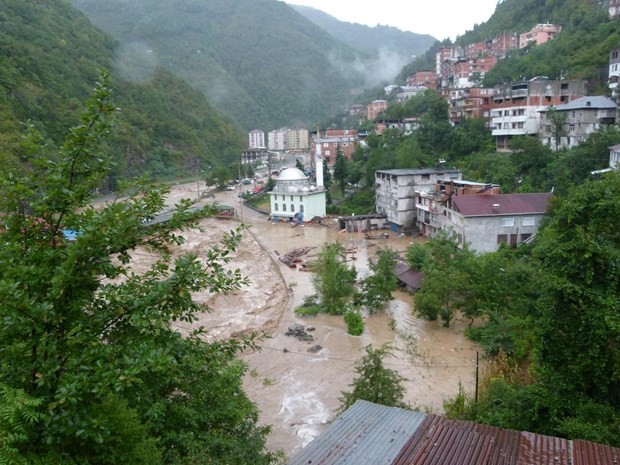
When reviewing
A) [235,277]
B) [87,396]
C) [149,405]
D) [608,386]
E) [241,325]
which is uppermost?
[235,277]

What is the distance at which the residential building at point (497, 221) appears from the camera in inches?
1006

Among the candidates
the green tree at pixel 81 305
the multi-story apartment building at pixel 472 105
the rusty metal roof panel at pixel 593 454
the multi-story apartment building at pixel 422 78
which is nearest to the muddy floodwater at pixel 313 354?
the green tree at pixel 81 305

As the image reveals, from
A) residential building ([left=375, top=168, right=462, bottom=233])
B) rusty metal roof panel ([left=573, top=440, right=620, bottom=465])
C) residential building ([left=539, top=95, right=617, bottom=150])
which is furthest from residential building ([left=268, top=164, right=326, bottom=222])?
rusty metal roof panel ([left=573, top=440, right=620, bottom=465])

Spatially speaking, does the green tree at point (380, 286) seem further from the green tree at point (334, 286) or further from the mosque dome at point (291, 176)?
the mosque dome at point (291, 176)

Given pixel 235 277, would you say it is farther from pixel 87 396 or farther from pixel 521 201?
pixel 521 201

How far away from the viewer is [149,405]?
5102mm

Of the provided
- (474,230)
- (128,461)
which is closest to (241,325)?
(474,230)

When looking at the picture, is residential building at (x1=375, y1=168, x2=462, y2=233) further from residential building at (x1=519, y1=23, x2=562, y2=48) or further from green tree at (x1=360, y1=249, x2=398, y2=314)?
residential building at (x1=519, y1=23, x2=562, y2=48)

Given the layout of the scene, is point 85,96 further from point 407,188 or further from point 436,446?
point 436,446

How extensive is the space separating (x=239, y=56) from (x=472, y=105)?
132 meters

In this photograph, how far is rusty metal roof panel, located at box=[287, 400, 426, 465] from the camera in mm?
5895

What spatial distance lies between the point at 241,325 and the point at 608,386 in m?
14.8

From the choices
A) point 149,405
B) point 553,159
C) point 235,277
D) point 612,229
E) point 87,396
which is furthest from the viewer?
point 553,159

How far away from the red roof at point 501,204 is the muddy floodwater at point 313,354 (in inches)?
266
